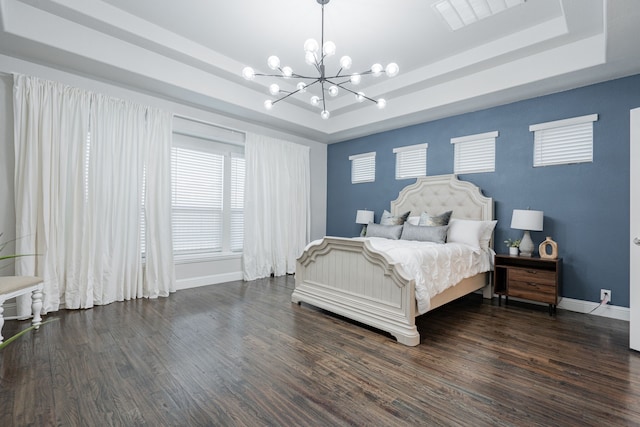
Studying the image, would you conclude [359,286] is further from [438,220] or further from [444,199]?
[444,199]

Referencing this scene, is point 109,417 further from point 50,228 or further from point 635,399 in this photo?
point 635,399

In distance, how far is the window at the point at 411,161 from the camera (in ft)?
16.3

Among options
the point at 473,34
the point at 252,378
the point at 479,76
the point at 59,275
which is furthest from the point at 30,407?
the point at 479,76

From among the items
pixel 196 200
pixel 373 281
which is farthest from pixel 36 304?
pixel 373 281

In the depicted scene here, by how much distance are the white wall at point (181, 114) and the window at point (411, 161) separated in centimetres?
176

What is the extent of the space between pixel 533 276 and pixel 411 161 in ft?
8.02

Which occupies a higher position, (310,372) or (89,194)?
(89,194)

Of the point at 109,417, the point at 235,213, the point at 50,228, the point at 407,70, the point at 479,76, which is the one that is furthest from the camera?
the point at 235,213

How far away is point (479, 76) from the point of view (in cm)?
388

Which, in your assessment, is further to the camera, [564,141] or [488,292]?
[488,292]

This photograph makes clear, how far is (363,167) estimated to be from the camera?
587 centimetres

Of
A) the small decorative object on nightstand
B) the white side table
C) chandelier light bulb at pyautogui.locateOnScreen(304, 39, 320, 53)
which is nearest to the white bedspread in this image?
the small decorative object on nightstand

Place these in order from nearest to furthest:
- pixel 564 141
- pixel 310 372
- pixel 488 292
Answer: pixel 310 372 < pixel 564 141 < pixel 488 292

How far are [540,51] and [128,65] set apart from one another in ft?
14.8
